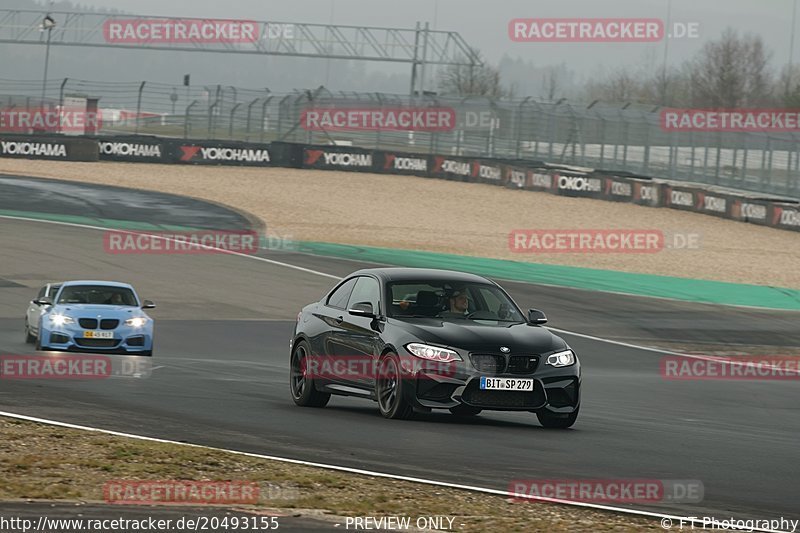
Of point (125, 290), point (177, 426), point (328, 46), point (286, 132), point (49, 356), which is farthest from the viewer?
point (328, 46)

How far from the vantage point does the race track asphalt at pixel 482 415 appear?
9922 mm

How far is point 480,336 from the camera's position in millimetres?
12188

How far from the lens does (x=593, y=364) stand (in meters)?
22.1

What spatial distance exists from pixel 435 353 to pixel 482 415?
2215mm

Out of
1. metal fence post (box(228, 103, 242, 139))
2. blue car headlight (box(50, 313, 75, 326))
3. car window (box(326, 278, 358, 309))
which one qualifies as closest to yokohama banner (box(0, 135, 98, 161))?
metal fence post (box(228, 103, 242, 139))

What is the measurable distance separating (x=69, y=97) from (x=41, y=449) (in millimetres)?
56498

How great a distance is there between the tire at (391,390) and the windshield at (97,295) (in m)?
9.20

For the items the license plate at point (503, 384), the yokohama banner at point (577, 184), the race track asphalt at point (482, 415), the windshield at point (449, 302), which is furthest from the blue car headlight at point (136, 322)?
the yokohama banner at point (577, 184)

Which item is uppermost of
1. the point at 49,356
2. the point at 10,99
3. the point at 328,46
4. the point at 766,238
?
the point at 328,46

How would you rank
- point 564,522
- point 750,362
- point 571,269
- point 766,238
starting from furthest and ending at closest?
1. point 766,238
2. point 571,269
3. point 750,362
4. point 564,522

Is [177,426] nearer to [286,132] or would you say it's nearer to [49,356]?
[49,356]

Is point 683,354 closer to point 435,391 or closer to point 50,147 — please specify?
point 435,391

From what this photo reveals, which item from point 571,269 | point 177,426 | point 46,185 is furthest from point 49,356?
point 46,185

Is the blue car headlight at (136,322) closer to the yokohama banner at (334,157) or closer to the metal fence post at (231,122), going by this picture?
the yokohama banner at (334,157)
